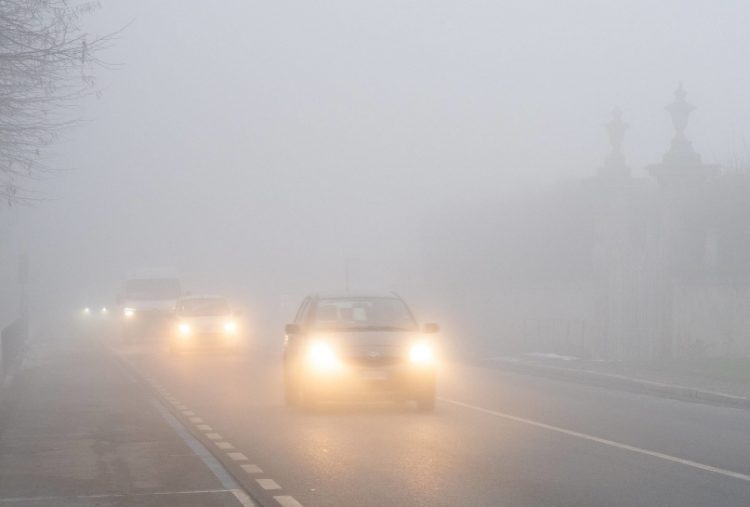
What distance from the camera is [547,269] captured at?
53.8 m

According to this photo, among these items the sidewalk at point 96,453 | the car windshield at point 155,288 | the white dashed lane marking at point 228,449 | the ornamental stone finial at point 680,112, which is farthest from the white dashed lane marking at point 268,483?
the car windshield at point 155,288

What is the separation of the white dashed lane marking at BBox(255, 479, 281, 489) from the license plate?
276 inches

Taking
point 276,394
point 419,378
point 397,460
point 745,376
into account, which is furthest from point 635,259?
point 397,460

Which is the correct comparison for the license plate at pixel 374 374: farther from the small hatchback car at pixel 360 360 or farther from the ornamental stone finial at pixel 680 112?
the ornamental stone finial at pixel 680 112

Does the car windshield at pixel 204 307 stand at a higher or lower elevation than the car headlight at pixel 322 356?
higher

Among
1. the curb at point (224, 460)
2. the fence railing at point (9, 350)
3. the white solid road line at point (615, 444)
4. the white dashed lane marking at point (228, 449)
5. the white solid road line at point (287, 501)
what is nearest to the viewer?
the white solid road line at point (287, 501)

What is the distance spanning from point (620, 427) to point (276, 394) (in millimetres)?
8532

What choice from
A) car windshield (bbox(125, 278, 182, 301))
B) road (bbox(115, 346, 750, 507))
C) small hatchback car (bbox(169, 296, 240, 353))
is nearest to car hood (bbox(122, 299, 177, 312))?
car windshield (bbox(125, 278, 182, 301))

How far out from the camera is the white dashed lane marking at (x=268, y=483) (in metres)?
12.1

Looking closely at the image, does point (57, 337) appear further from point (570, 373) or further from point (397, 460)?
point (397, 460)

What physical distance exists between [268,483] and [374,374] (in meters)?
7.25

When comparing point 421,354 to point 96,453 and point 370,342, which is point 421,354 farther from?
point 96,453

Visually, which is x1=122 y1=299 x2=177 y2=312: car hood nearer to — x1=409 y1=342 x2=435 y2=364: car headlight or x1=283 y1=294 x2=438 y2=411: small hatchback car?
x1=283 y1=294 x2=438 y2=411: small hatchback car

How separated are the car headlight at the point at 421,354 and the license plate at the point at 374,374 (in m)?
0.47
